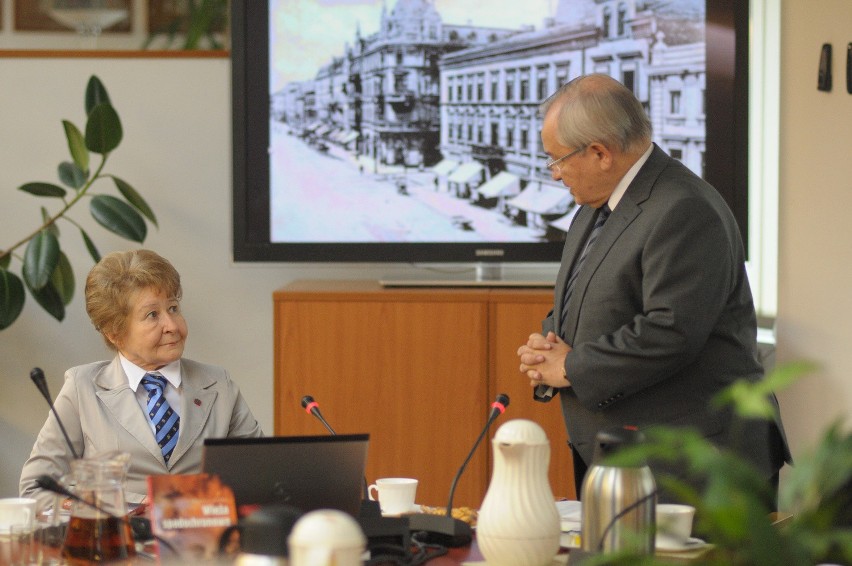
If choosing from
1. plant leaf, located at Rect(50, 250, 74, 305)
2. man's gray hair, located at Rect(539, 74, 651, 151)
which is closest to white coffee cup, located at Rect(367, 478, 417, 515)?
man's gray hair, located at Rect(539, 74, 651, 151)

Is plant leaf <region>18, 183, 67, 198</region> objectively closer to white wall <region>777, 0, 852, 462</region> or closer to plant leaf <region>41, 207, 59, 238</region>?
plant leaf <region>41, 207, 59, 238</region>

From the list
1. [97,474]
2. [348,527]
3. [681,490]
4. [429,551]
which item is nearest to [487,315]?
[429,551]

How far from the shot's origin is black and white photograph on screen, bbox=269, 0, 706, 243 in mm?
4070

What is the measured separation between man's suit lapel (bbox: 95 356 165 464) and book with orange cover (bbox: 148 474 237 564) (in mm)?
736

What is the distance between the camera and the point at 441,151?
13.6 ft

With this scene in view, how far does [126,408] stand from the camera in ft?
8.16

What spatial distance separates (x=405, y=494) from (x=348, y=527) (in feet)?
3.34

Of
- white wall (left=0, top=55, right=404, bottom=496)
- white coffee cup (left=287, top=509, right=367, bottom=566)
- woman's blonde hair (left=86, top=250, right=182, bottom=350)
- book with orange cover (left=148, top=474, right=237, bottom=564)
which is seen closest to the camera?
white coffee cup (left=287, top=509, right=367, bottom=566)

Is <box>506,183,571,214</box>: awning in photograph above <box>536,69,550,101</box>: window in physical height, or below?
below

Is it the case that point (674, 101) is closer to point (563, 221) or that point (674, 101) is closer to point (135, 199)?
point (563, 221)

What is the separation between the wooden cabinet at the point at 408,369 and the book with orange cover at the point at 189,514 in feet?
7.09

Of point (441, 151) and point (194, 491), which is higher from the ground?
point (441, 151)

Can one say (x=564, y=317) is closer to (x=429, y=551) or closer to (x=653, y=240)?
(x=653, y=240)

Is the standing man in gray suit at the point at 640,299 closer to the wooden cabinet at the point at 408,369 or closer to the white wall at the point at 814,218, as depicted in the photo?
the wooden cabinet at the point at 408,369
